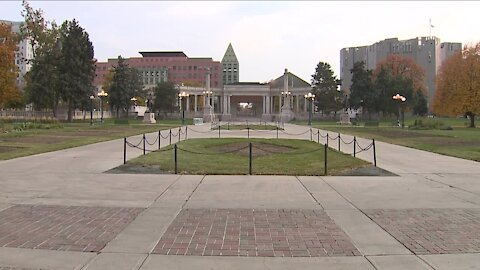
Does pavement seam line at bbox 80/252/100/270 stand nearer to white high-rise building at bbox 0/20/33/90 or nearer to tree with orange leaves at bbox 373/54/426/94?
white high-rise building at bbox 0/20/33/90

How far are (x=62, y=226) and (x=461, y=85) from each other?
62.5 metres

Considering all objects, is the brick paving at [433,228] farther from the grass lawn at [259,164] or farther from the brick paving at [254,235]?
the grass lawn at [259,164]

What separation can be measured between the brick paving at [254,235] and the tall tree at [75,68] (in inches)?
2664

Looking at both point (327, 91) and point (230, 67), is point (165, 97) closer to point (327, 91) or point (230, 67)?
point (327, 91)

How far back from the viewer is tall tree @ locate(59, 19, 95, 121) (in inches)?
2744

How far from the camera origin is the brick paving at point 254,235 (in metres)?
5.75

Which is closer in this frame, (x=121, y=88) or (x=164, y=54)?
(x=121, y=88)

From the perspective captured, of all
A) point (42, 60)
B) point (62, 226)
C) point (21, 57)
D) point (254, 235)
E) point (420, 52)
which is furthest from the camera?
point (420, 52)

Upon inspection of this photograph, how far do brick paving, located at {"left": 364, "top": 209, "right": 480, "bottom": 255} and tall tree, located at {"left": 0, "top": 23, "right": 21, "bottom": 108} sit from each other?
5874cm

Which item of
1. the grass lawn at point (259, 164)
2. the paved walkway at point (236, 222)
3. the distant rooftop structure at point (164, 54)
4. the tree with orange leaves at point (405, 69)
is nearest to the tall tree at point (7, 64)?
the grass lawn at point (259, 164)

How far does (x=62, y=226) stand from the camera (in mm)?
6926

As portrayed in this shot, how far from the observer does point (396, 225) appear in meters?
7.15

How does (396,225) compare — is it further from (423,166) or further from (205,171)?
(423,166)

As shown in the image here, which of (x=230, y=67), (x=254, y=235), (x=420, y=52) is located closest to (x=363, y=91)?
(x=420, y=52)
